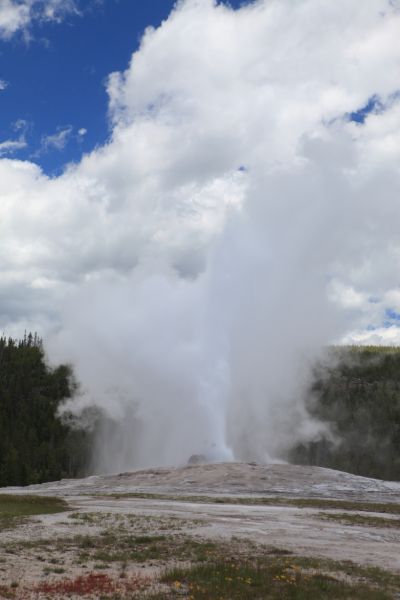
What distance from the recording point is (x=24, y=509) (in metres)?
38.7

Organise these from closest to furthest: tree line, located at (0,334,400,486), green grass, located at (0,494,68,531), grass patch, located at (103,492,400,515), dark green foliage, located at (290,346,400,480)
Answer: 1. green grass, located at (0,494,68,531)
2. grass patch, located at (103,492,400,515)
3. tree line, located at (0,334,400,486)
4. dark green foliage, located at (290,346,400,480)

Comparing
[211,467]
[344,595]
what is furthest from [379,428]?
[344,595]

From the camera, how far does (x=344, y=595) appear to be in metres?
15.7

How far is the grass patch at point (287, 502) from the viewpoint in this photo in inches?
1769

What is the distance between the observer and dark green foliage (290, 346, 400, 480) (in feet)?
435

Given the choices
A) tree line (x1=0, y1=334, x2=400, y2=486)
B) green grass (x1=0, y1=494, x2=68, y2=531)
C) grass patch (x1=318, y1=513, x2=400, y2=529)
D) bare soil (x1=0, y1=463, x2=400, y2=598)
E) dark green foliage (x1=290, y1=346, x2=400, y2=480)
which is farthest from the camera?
dark green foliage (x1=290, y1=346, x2=400, y2=480)

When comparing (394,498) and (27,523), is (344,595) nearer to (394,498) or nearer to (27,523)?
(27,523)

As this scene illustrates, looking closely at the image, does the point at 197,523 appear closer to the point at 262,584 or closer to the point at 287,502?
the point at 262,584

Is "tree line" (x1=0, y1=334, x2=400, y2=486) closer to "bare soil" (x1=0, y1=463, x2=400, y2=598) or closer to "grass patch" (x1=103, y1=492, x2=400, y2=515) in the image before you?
"bare soil" (x1=0, y1=463, x2=400, y2=598)

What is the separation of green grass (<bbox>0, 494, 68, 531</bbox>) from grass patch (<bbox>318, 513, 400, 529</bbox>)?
17.9 metres

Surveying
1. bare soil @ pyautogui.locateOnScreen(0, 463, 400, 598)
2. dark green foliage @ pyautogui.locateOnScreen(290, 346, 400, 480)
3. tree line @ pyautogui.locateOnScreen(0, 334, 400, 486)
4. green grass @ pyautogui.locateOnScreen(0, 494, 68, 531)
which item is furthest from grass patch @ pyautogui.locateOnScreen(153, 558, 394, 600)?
dark green foliage @ pyautogui.locateOnScreen(290, 346, 400, 480)

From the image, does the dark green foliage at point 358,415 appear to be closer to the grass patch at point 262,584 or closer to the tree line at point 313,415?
the tree line at point 313,415

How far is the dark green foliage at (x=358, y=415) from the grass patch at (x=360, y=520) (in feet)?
315

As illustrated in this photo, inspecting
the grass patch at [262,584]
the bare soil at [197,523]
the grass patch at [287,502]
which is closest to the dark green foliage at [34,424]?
the bare soil at [197,523]
